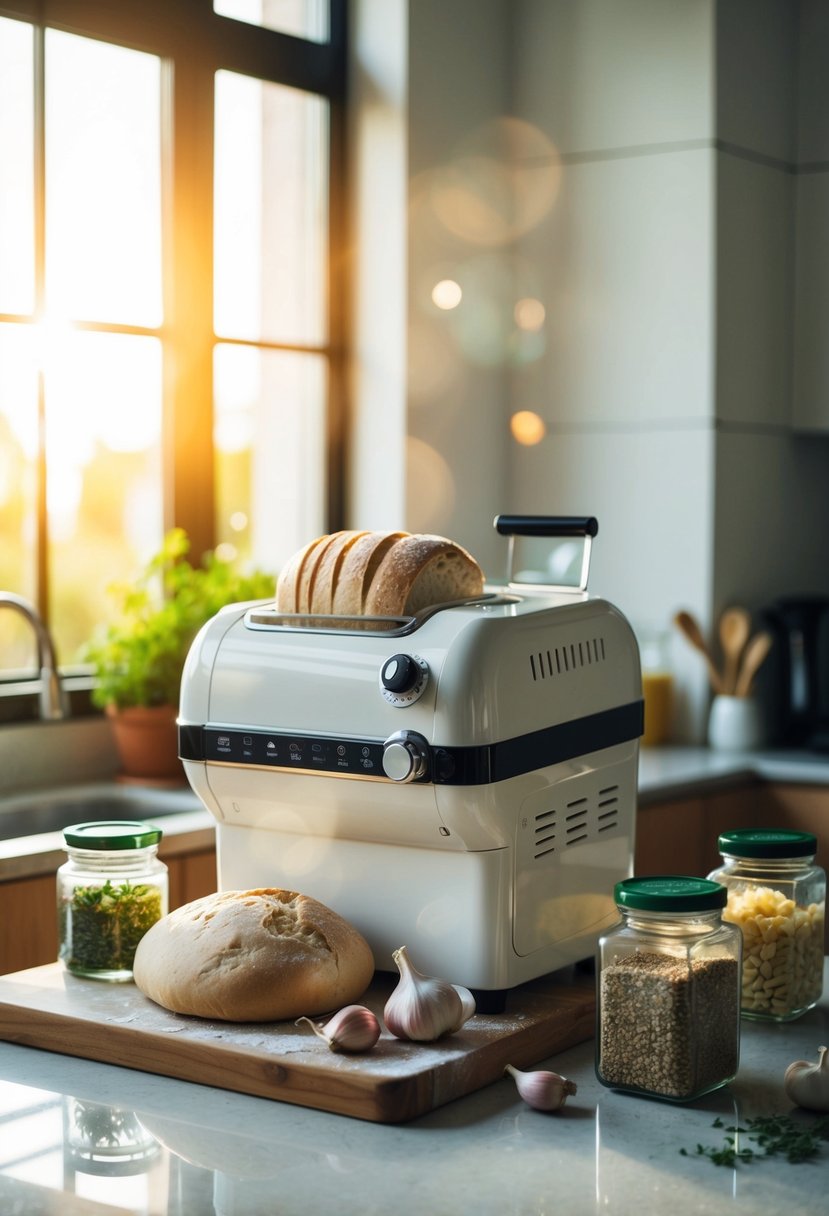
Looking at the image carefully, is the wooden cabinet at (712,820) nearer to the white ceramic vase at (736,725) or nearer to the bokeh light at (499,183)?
the white ceramic vase at (736,725)

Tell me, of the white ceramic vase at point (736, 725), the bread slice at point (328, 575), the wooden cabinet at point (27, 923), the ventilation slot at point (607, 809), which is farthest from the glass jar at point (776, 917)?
the white ceramic vase at point (736, 725)

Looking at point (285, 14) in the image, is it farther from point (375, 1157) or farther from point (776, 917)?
point (375, 1157)

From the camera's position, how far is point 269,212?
3.10m

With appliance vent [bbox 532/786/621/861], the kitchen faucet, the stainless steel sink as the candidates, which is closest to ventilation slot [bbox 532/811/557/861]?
appliance vent [bbox 532/786/621/861]

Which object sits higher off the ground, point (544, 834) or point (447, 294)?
point (447, 294)

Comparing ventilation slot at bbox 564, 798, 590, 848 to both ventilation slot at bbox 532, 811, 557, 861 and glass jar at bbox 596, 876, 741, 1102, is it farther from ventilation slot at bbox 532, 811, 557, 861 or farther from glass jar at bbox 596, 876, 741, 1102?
glass jar at bbox 596, 876, 741, 1102

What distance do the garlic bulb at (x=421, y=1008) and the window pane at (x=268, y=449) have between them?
6.17 ft

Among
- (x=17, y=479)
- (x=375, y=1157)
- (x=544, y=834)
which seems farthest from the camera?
(x=17, y=479)

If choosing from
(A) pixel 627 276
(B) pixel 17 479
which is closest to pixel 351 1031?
(B) pixel 17 479

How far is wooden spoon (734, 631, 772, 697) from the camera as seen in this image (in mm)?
3143

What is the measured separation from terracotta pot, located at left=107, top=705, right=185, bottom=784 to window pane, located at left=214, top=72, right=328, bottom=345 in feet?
2.85

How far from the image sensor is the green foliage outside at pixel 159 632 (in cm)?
255

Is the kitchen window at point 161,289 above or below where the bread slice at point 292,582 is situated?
above

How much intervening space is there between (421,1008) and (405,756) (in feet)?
0.70
